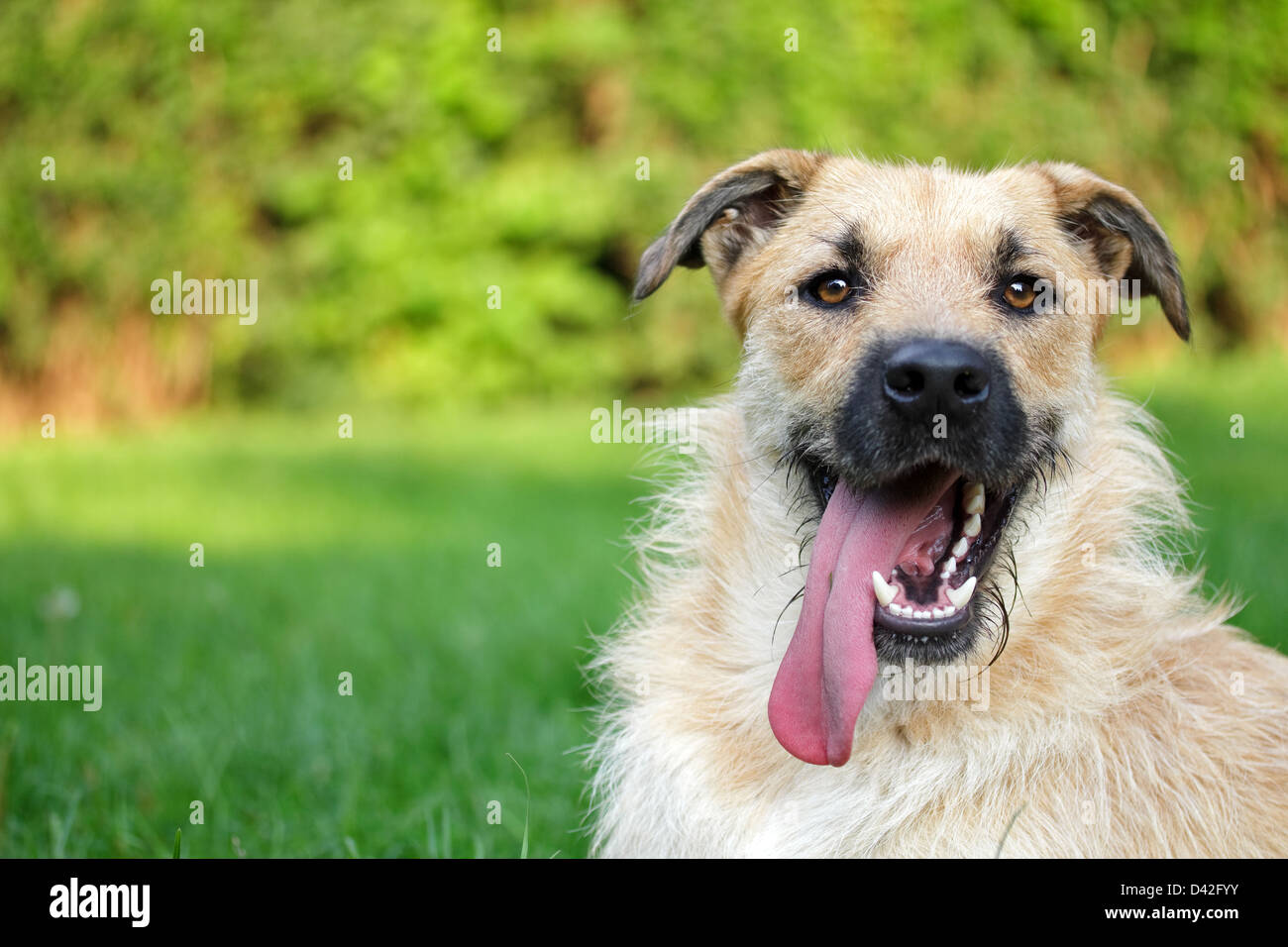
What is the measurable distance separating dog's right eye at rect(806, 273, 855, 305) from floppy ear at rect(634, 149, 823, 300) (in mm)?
371

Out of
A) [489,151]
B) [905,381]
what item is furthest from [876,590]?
[489,151]

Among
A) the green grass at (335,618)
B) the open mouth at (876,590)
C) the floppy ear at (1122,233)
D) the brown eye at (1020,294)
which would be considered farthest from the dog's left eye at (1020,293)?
the green grass at (335,618)

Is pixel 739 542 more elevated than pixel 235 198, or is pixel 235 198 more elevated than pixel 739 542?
pixel 235 198

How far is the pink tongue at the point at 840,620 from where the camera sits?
2.59 m

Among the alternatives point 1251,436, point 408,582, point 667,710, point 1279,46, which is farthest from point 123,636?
point 1279,46

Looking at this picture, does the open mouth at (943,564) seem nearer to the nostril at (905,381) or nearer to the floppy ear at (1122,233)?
the nostril at (905,381)

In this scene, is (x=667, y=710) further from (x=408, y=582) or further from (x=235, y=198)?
(x=235, y=198)

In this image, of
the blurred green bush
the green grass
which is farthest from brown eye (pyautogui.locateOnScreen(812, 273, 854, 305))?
the blurred green bush

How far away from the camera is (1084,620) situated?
9.19 feet

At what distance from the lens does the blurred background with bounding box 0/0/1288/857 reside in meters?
8.19

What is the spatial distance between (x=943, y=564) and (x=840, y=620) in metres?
0.35

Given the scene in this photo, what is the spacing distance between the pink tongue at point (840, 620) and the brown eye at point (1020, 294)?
1.68 feet

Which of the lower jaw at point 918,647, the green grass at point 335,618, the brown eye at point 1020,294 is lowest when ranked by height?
the green grass at point 335,618

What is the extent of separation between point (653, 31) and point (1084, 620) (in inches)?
453
